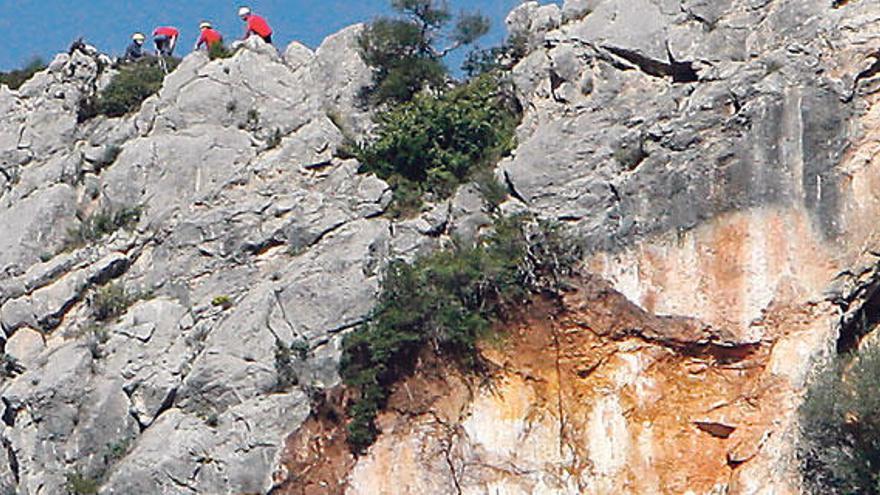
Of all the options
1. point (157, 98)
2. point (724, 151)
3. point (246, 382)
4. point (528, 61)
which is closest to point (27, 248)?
point (157, 98)

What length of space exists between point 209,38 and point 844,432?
14.8 m

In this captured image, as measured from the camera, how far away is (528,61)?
2962 centimetres

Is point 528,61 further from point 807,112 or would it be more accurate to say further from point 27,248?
point 27,248

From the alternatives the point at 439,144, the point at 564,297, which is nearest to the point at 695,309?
the point at 564,297

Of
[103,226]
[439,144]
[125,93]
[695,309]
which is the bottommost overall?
[695,309]

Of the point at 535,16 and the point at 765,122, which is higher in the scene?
the point at 535,16

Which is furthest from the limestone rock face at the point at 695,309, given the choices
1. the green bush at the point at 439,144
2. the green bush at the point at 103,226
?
the green bush at the point at 103,226

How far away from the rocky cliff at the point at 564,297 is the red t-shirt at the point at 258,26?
413 centimetres

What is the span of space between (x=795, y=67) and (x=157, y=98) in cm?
1187

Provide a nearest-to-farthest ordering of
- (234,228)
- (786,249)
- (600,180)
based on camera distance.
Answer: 1. (786,249)
2. (600,180)
3. (234,228)

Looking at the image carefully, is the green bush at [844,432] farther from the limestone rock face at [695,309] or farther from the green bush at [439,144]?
the green bush at [439,144]

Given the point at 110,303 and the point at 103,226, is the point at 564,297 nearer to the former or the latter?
the point at 110,303

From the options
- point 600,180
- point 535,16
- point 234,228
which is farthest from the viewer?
point 535,16

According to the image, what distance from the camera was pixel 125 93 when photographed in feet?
107
